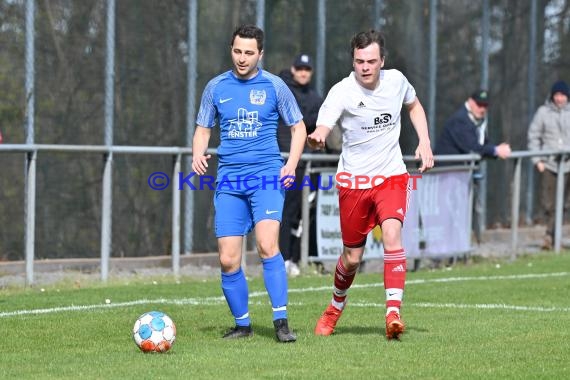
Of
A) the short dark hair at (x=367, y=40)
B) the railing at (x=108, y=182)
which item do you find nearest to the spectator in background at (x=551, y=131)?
the railing at (x=108, y=182)

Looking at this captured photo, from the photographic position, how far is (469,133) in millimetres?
17141

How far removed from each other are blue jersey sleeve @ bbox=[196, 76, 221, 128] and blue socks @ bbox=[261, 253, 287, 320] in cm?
101

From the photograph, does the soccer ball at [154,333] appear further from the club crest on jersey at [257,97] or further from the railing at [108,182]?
the railing at [108,182]

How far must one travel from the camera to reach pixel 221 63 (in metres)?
16.7

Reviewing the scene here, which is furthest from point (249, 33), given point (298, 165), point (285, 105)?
point (298, 165)

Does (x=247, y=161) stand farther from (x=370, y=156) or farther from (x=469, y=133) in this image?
(x=469, y=133)

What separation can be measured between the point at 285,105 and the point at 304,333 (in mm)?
1595

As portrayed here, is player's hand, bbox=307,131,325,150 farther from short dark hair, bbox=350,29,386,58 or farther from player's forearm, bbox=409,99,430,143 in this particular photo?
player's forearm, bbox=409,99,430,143

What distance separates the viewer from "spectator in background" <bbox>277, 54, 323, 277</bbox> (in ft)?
49.2

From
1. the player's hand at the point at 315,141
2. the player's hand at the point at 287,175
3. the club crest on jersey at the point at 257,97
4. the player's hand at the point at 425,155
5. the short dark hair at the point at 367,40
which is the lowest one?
the player's hand at the point at 287,175

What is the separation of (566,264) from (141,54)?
5.34 metres

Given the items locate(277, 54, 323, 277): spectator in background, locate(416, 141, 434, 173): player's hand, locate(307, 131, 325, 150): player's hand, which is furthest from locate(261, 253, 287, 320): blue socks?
locate(277, 54, 323, 277): spectator in background

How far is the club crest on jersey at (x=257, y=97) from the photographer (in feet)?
30.3

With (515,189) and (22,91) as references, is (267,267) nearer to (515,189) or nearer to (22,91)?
(22,91)
